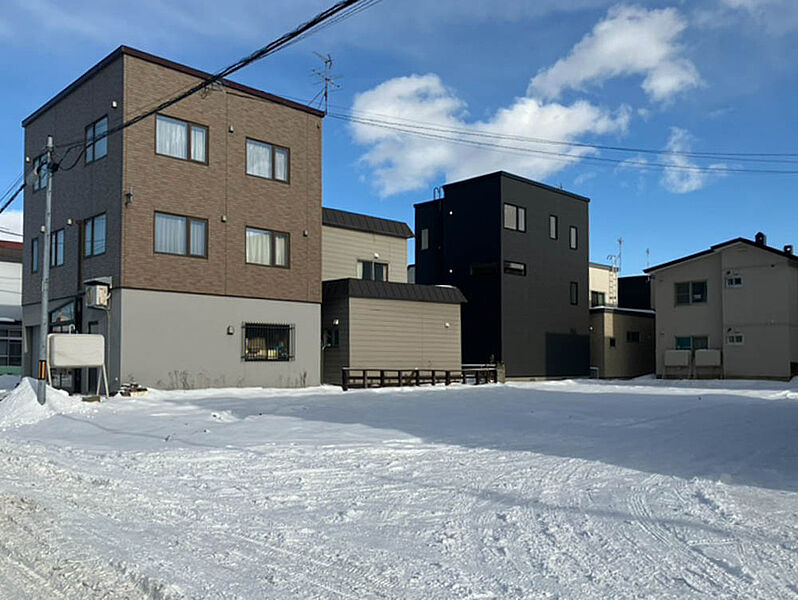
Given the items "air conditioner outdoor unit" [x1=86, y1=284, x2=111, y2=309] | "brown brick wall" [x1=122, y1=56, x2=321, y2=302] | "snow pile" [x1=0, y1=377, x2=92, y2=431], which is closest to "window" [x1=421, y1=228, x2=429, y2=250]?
"brown brick wall" [x1=122, y1=56, x2=321, y2=302]

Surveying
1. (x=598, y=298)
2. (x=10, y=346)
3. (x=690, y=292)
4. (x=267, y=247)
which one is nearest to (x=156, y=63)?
(x=267, y=247)

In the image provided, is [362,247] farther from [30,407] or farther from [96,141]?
[30,407]

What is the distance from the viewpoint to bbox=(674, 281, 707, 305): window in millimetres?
36656

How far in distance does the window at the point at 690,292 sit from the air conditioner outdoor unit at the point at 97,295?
2838cm

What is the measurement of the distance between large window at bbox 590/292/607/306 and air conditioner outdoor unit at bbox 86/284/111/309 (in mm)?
32127

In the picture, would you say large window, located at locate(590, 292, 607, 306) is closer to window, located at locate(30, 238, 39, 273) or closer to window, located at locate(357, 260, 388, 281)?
window, located at locate(357, 260, 388, 281)

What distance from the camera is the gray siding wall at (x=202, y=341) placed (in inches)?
825

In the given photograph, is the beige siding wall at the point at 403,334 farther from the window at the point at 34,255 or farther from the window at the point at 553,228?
the window at the point at 34,255

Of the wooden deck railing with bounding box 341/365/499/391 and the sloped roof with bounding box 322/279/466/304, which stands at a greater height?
the sloped roof with bounding box 322/279/466/304

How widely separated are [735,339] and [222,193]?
25.4 metres

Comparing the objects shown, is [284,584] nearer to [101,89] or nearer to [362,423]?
[362,423]

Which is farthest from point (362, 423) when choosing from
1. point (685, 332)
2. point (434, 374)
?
point (685, 332)

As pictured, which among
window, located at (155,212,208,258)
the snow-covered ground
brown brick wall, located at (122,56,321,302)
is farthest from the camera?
window, located at (155,212,208,258)

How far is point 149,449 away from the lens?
11.1m
